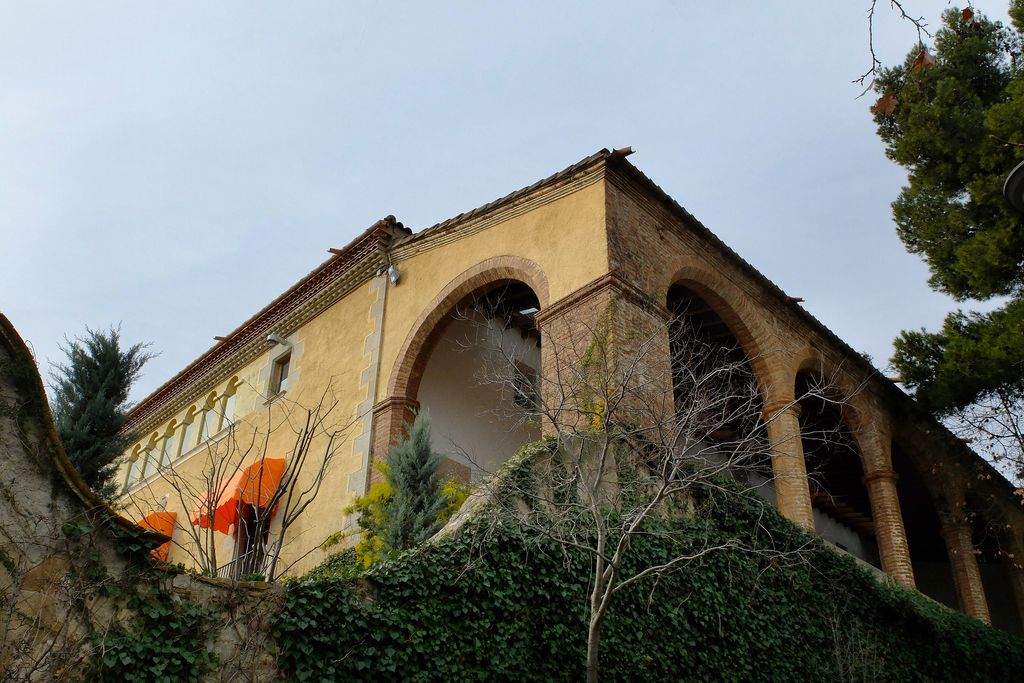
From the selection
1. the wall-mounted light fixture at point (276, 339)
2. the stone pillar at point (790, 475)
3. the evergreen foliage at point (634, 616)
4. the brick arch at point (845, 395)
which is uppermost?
the wall-mounted light fixture at point (276, 339)

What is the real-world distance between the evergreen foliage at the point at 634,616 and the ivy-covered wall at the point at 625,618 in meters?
0.01

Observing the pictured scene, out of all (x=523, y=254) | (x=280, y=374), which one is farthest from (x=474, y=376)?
(x=280, y=374)

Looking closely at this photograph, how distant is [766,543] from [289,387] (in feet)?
30.1

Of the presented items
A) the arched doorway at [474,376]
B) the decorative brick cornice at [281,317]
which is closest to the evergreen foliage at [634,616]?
the arched doorway at [474,376]

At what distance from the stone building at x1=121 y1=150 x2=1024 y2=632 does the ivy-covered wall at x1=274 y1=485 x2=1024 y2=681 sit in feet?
4.88

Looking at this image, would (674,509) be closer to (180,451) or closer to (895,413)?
(895,413)

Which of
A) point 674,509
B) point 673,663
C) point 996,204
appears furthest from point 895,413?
point 673,663

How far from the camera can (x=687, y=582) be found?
8859mm

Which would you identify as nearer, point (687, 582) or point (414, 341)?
point (687, 582)

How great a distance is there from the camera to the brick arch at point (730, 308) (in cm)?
1242

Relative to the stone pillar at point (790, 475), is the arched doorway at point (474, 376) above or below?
above

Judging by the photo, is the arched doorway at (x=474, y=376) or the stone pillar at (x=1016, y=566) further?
the stone pillar at (x=1016, y=566)

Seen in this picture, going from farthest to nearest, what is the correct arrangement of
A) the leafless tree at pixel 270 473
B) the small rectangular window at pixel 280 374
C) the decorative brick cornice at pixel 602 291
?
the small rectangular window at pixel 280 374, the leafless tree at pixel 270 473, the decorative brick cornice at pixel 602 291

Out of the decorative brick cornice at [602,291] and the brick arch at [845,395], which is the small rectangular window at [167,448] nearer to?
the decorative brick cornice at [602,291]
